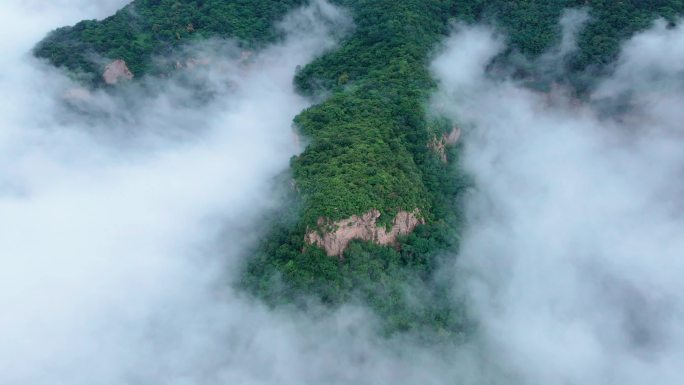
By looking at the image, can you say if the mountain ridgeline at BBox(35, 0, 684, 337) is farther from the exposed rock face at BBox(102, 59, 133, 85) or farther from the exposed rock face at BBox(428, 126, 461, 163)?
the exposed rock face at BBox(102, 59, 133, 85)

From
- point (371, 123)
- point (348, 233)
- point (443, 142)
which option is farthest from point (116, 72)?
point (348, 233)

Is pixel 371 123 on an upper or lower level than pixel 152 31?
lower

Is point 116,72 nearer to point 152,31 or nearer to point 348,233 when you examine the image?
point 152,31

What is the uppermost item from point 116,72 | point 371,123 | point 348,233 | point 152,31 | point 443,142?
point 152,31

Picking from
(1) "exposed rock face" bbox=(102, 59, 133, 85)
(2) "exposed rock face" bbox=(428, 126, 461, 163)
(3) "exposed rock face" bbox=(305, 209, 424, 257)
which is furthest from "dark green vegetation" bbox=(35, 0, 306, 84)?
(3) "exposed rock face" bbox=(305, 209, 424, 257)

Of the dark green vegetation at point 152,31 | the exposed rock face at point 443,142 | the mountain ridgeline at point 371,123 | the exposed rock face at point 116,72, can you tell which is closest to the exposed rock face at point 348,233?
the mountain ridgeline at point 371,123

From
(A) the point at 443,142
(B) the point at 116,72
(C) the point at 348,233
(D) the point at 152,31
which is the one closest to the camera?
(C) the point at 348,233

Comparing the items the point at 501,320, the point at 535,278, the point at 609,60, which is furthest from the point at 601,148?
the point at 501,320
